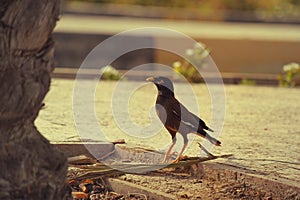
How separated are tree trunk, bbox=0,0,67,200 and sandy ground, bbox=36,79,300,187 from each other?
1581mm

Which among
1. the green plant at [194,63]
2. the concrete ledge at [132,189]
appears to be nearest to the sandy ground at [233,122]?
the green plant at [194,63]

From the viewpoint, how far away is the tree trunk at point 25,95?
3311 mm

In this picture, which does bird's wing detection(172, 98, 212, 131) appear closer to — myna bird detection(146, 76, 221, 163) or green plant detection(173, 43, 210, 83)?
myna bird detection(146, 76, 221, 163)

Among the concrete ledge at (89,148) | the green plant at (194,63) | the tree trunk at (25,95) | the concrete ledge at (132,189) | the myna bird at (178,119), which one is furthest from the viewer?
the green plant at (194,63)

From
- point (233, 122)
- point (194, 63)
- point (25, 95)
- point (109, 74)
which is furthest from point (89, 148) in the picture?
point (194, 63)

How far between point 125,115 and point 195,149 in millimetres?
1413

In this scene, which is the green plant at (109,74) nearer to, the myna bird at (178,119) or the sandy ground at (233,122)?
the sandy ground at (233,122)

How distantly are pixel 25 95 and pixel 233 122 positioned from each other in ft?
11.1

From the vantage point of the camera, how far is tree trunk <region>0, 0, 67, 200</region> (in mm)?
3311

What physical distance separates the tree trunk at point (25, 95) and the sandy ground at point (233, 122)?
158 centimetres

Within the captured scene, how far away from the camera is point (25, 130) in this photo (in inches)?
138

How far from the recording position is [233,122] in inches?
257

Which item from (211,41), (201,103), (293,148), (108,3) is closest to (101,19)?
(108,3)

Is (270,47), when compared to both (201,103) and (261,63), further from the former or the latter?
(201,103)
